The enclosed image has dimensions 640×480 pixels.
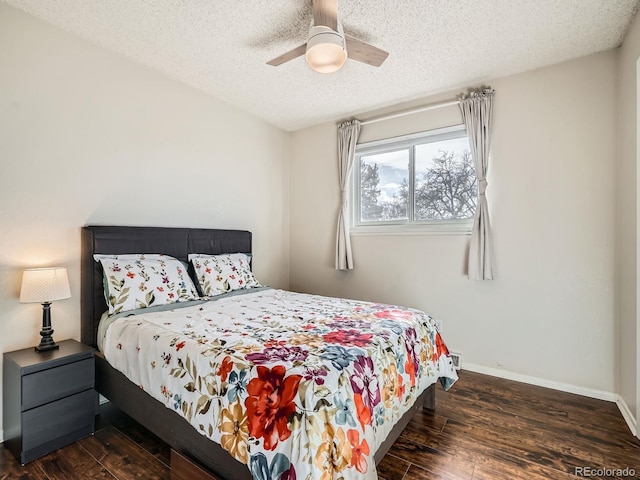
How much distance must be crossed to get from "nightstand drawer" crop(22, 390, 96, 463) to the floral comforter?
1.07 ft

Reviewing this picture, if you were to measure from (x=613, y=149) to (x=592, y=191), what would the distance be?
34 cm

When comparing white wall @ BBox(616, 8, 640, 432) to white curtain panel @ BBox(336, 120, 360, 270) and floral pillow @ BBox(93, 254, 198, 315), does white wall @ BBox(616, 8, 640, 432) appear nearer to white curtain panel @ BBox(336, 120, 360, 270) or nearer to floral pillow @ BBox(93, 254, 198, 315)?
white curtain panel @ BBox(336, 120, 360, 270)

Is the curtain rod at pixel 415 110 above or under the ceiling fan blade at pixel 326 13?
above

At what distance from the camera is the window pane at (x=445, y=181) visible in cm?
316

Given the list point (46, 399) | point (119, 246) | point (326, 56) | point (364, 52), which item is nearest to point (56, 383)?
point (46, 399)

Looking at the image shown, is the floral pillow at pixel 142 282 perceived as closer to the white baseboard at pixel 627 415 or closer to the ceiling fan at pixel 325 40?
the ceiling fan at pixel 325 40

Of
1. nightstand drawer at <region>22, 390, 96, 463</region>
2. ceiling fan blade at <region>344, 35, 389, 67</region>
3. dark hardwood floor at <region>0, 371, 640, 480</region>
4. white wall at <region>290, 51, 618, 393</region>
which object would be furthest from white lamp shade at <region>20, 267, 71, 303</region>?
white wall at <region>290, 51, 618, 393</region>

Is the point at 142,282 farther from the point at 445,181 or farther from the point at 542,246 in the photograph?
the point at 542,246

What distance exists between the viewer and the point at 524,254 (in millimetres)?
2809

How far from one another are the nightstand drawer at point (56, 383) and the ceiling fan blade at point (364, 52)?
2587mm

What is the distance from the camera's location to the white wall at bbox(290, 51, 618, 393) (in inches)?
98.7

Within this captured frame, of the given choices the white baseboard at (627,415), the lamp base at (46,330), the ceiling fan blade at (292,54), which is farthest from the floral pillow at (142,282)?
the white baseboard at (627,415)

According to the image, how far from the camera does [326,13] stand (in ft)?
5.91

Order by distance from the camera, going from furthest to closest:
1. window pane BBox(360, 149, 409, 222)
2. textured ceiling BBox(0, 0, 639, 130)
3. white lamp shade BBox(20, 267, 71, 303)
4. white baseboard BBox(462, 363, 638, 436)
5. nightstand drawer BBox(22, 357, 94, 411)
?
window pane BBox(360, 149, 409, 222)
white baseboard BBox(462, 363, 638, 436)
textured ceiling BBox(0, 0, 639, 130)
white lamp shade BBox(20, 267, 71, 303)
nightstand drawer BBox(22, 357, 94, 411)
